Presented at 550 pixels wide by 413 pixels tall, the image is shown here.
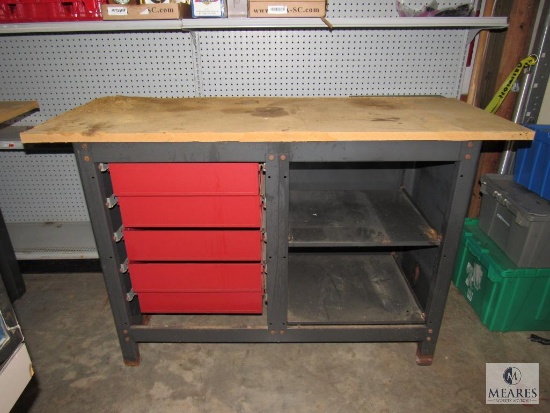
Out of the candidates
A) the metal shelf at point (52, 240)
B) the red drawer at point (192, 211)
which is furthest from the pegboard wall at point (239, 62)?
the red drawer at point (192, 211)

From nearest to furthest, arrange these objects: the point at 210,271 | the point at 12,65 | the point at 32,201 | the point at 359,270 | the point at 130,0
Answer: the point at 210,271 < the point at 130,0 < the point at 12,65 < the point at 359,270 < the point at 32,201

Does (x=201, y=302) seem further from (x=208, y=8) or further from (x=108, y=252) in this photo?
(x=208, y=8)

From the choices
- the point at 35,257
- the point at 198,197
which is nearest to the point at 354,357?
the point at 198,197

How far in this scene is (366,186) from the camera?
209 centimetres

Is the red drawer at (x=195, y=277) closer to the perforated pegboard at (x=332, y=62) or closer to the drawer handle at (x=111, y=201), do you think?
the drawer handle at (x=111, y=201)

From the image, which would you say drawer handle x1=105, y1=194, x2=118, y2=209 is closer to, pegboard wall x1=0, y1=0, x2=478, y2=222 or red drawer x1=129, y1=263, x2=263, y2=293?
red drawer x1=129, y1=263, x2=263, y2=293

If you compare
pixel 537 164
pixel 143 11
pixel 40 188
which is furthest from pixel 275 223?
pixel 40 188

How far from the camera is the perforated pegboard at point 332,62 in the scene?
6.10 feet

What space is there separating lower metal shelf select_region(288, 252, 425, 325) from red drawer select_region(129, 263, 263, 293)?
291 mm

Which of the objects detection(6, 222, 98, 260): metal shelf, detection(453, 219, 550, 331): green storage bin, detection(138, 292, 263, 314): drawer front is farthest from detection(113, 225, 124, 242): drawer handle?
detection(453, 219, 550, 331): green storage bin

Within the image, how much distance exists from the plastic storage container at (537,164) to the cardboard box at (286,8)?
116cm

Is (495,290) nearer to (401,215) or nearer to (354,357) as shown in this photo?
(401,215)

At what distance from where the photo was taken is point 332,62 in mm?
1902

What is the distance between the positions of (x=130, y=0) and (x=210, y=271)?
4.09 feet
